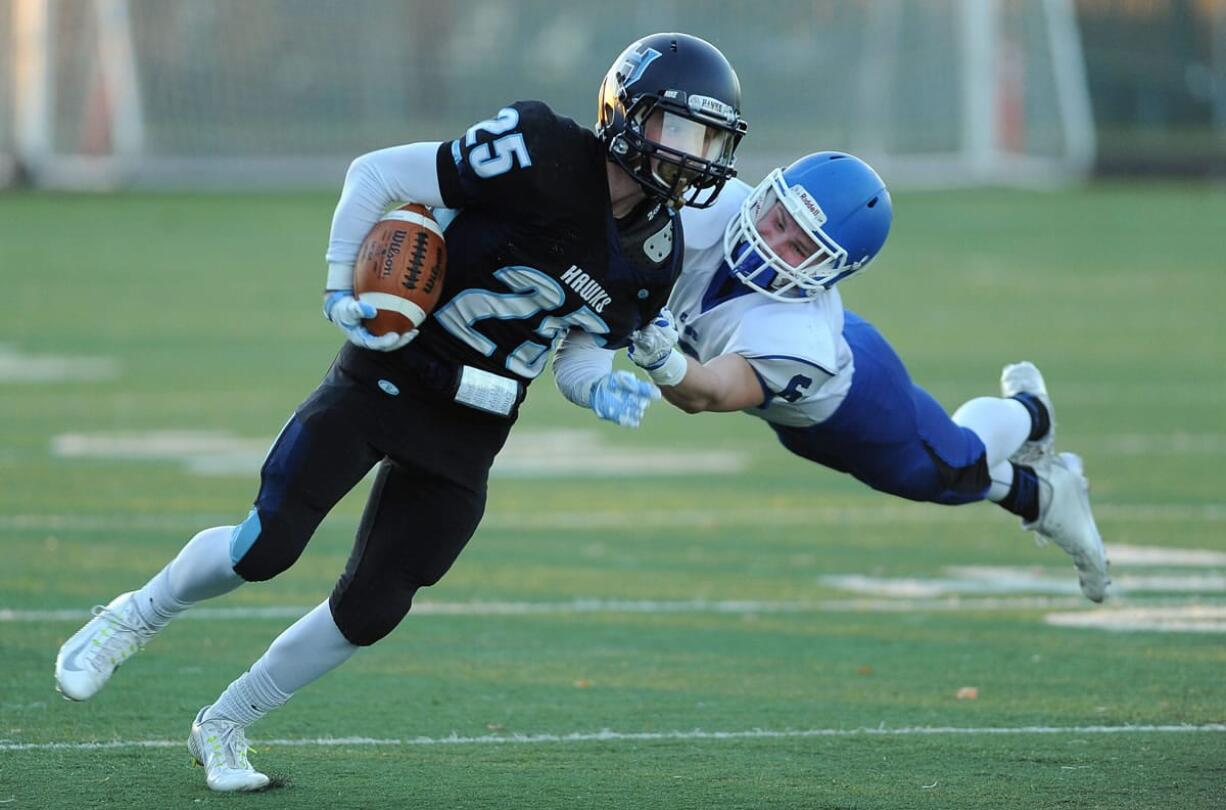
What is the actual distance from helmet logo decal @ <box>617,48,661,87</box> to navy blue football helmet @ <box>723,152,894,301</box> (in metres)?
0.73

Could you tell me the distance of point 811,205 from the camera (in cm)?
504

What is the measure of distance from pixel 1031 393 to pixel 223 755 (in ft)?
9.83

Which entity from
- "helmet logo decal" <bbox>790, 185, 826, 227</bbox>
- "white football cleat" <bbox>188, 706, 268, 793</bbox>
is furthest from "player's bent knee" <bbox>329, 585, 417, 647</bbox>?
"helmet logo decal" <bbox>790, 185, 826, 227</bbox>

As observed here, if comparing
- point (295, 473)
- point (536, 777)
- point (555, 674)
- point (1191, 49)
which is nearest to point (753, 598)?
point (555, 674)

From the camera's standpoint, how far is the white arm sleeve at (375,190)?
169 inches

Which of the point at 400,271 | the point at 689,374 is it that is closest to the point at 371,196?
the point at 400,271

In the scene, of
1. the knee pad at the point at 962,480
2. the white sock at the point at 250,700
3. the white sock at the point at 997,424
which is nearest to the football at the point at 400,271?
the white sock at the point at 250,700

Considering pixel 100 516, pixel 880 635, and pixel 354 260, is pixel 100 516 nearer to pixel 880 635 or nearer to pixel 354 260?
pixel 880 635

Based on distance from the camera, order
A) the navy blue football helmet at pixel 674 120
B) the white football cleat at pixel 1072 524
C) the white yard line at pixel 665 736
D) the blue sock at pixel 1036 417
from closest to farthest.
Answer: the navy blue football helmet at pixel 674 120 < the white yard line at pixel 665 736 < the white football cleat at pixel 1072 524 < the blue sock at pixel 1036 417

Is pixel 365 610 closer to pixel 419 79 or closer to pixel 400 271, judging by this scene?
pixel 400 271

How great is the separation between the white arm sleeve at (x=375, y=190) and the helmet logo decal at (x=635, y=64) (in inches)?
19.1

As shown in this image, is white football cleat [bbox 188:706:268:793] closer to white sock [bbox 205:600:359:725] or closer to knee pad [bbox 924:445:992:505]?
white sock [bbox 205:600:359:725]

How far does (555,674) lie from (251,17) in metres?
15.3

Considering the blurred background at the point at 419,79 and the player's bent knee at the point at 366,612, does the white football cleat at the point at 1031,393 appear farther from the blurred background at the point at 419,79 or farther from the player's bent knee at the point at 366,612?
the blurred background at the point at 419,79
